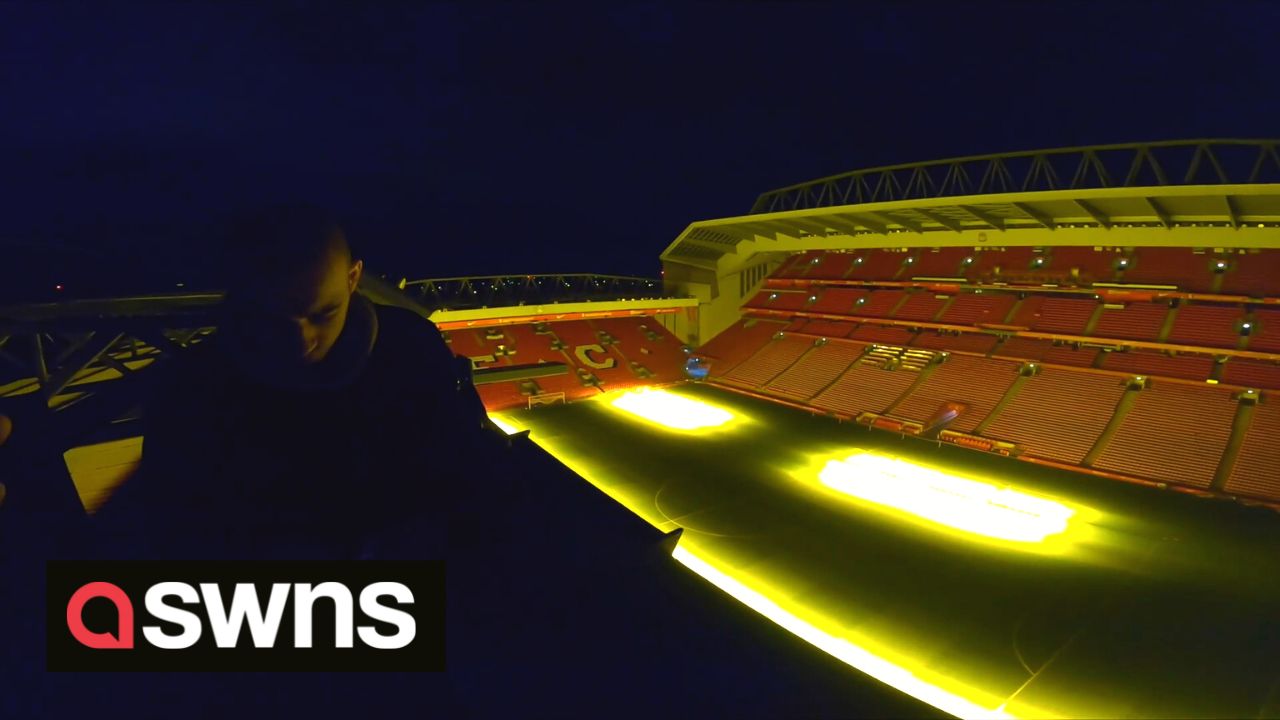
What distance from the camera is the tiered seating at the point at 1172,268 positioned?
21.8 meters

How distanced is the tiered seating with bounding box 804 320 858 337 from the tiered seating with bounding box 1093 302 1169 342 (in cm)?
1100

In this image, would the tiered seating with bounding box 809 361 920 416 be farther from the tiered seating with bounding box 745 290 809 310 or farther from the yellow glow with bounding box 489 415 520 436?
the yellow glow with bounding box 489 415 520 436

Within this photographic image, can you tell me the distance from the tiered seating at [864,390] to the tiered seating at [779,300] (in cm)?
783

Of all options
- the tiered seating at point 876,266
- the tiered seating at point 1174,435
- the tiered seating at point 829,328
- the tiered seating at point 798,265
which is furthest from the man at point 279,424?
the tiered seating at point 798,265

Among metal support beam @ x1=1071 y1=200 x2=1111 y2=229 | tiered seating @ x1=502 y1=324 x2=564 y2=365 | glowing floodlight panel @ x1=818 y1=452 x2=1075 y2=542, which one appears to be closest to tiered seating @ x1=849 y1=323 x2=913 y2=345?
metal support beam @ x1=1071 y1=200 x2=1111 y2=229

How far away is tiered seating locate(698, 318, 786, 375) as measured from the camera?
3422 cm

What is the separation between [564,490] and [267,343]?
2.65 meters

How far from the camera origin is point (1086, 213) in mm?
23328

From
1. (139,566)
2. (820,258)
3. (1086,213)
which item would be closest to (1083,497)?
(1086,213)

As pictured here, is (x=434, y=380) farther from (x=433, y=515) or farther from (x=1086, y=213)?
(x=1086, y=213)

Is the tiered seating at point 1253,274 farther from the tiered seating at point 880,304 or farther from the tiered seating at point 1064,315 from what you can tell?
the tiered seating at point 880,304

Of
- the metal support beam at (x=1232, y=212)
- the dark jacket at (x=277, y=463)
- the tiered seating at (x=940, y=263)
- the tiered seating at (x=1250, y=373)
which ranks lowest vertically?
the dark jacket at (x=277, y=463)

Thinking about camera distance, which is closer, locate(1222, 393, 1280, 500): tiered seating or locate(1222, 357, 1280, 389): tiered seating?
locate(1222, 393, 1280, 500): tiered seating

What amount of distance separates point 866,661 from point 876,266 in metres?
28.1
